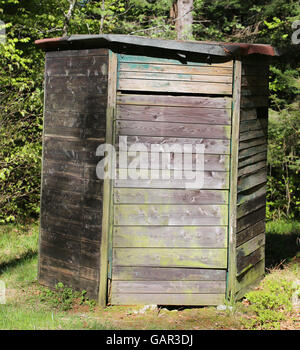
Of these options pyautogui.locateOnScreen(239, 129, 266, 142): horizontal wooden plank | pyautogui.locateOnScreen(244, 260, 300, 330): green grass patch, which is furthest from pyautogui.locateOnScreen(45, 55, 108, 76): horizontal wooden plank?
pyautogui.locateOnScreen(244, 260, 300, 330): green grass patch

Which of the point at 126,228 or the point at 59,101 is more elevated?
the point at 59,101

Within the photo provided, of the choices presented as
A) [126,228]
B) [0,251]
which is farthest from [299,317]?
[0,251]

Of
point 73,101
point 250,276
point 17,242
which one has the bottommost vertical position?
point 17,242

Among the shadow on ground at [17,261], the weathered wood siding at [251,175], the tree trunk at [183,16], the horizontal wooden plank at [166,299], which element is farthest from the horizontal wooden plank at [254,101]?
the tree trunk at [183,16]

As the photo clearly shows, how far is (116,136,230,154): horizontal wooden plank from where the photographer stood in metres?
5.55

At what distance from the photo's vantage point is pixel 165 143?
562 centimetres

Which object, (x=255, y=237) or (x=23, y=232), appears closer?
(x=255, y=237)

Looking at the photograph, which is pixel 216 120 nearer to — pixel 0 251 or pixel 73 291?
pixel 73 291

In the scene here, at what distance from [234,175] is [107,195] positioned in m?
1.51

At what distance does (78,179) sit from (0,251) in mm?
3333

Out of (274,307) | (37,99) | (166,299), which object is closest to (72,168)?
(166,299)

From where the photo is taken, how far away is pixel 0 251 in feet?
27.7

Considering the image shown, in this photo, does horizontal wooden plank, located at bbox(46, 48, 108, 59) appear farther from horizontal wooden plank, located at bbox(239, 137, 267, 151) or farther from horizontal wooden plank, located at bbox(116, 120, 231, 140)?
horizontal wooden plank, located at bbox(239, 137, 267, 151)

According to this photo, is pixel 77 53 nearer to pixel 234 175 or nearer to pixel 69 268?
pixel 234 175
